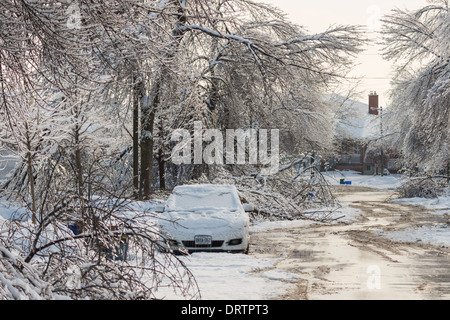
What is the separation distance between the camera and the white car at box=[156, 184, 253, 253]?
44.2 ft

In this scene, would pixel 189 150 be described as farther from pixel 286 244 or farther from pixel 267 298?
pixel 267 298

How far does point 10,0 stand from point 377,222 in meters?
18.1

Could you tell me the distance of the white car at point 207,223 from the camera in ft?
44.2

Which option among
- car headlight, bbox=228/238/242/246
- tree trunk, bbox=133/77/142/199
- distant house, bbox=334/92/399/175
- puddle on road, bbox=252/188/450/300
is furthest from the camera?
distant house, bbox=334/92/399/175

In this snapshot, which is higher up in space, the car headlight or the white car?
the white car

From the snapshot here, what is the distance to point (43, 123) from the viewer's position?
18172 mm

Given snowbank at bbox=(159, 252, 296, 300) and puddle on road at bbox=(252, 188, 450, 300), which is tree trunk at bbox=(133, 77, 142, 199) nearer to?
puddle on road at bbox=(252, 188, 450, 300)

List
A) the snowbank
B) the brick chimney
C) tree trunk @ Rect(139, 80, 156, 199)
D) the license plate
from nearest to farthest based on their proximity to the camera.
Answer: the snowbank, the license plate, tree trunk @ Rect(139, 80, 156, 199), the brick chimney

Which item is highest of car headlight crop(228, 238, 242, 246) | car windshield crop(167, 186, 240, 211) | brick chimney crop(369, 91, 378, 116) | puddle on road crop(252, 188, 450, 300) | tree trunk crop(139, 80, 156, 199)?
brick chimney crop(369, 91, 378, 116)

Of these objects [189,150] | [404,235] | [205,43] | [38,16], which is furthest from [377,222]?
[38,16]

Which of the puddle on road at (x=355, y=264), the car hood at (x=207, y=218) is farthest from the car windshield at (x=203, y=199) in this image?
the puddle on road at (x=355, y=264)

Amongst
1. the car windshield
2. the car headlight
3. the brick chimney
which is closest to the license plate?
the car headlight

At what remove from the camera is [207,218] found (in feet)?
45.5

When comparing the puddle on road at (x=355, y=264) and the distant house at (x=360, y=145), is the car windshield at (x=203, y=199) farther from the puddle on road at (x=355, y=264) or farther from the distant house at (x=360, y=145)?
the distant house at (x=360, y=145)
